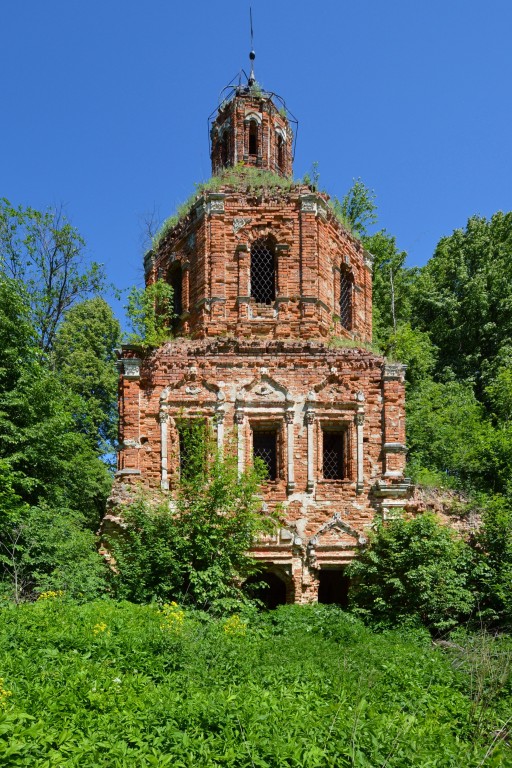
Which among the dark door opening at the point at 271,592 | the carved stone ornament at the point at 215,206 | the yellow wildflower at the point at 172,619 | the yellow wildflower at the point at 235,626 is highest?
the carved stone ornament at the point at 215,206

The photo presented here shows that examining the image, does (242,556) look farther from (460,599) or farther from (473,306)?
(473,306)

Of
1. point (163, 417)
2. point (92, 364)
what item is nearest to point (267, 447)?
point (163, 417)

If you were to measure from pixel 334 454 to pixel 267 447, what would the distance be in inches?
58.9

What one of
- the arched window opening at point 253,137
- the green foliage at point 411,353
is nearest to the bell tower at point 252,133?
the arched window opening at point 253,137

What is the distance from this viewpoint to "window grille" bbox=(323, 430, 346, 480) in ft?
49.4

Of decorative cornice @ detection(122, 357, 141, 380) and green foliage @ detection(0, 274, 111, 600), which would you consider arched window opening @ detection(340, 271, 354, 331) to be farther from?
green foliage @ detection(0, 274, 111, 600)

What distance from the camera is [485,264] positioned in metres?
29.6

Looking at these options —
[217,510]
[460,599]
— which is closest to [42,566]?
[217,510]

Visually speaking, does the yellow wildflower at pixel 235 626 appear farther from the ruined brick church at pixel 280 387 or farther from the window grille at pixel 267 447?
the window grille at pixel 267 447

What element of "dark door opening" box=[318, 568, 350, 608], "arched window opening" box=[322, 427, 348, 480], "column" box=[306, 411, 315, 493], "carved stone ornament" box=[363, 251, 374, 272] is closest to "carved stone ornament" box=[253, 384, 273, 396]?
"column" box=[306, 411, 315, 493]

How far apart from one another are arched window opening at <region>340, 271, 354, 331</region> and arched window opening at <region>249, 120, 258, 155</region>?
4.60 meters

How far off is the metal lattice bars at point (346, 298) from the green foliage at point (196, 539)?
589cm

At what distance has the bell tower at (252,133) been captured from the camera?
19.2m

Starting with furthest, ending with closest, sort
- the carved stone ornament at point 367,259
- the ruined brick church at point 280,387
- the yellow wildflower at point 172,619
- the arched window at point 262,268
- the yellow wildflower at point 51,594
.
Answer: the carved stone ornament at point 367,259
the arched window at point 262,268
the ruined brick church at point 280,387
the yellow wildflower at point 51,594
the yellow wildflower at point 172,619
